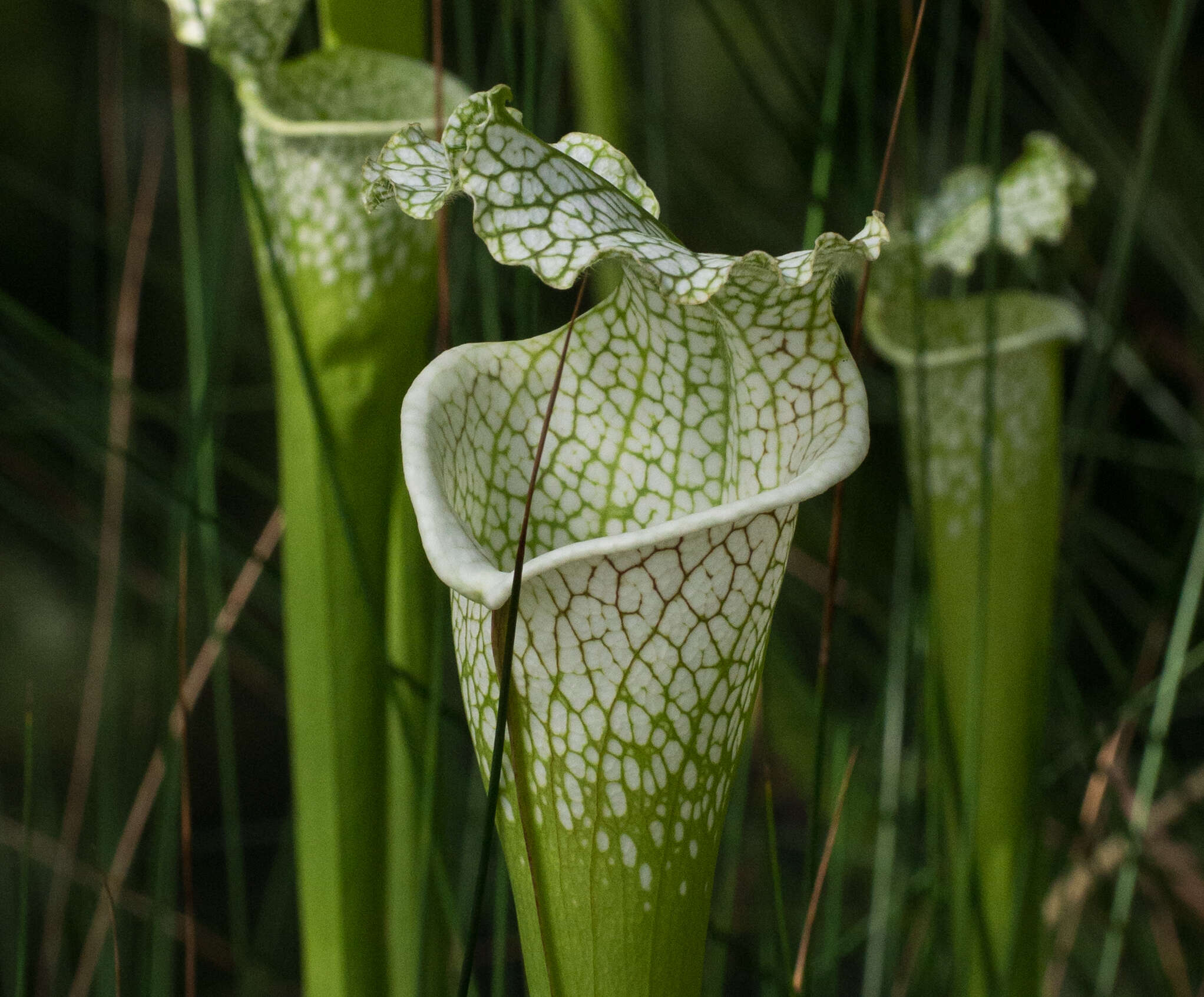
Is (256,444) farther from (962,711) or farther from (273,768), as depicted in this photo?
(962,711)

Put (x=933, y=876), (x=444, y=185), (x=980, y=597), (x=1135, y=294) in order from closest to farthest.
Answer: (x=444, y=185) → (x=980, y=597) → (x=933, y=876) → (x=1135, y=294)

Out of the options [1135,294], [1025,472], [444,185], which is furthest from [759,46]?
[444,185]

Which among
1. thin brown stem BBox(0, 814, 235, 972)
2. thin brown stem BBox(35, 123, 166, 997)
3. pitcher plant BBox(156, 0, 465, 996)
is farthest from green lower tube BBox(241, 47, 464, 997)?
thin brown stem BBox(35, 123, 166, 997)

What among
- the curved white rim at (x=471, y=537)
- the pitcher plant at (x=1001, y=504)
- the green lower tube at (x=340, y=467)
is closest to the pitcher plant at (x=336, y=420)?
the green lower tube at (x=340, y=467)

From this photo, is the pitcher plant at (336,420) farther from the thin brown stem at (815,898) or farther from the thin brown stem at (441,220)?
the thin brown stem at (815,898)

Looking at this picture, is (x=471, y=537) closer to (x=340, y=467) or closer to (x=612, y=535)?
(x=612, y=535)

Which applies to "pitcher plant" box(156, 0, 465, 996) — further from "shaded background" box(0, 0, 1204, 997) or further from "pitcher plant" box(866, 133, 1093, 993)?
"pitcher plant" box(866, 133, 1093, 993)

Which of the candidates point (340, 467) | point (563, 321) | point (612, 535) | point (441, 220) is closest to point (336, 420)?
point (340, 467)
